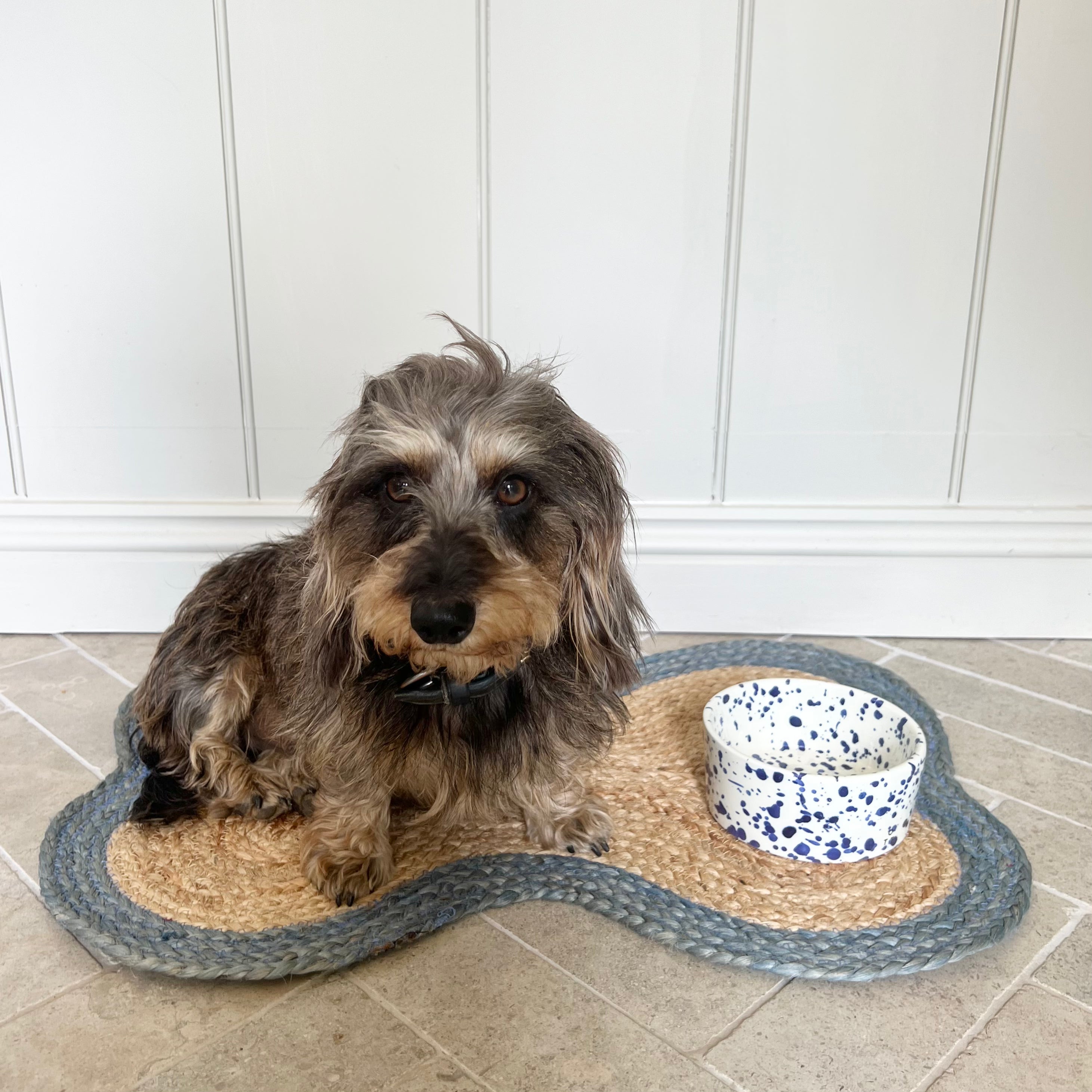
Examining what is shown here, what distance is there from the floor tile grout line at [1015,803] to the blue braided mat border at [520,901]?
0.34 feet

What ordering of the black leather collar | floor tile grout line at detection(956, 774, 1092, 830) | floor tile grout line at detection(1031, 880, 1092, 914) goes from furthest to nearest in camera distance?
floor tile grout line at detection(956, 774, 1092, 830)
floor tile grout line at detection(1031, 880, 1092, 914)
the black leather collar

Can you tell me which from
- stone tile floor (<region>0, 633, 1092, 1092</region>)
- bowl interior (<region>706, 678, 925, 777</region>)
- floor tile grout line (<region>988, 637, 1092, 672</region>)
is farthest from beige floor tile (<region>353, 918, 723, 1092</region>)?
floor tile grout line (<region>988, 637, 1092, 672</region>)

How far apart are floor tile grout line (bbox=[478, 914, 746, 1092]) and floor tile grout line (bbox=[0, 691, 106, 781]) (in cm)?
85

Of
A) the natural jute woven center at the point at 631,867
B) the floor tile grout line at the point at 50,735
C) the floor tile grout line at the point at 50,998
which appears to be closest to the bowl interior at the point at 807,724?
the natural jute woven center at the point at 631,867

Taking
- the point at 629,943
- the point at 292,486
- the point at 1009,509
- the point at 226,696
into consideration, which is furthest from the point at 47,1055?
the point at 1009,509

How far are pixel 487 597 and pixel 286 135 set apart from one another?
4.96 ft

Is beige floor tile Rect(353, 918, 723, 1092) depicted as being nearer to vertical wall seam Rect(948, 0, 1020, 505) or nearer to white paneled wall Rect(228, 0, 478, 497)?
white paneled wall Rect(228, 0, 478, 497)

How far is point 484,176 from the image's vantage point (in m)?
2.24

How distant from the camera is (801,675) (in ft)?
7.23

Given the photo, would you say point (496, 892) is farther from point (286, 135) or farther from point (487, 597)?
point (286, 135)

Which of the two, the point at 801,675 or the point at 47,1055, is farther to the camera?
the point at 801,675

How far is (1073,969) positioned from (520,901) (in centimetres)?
78

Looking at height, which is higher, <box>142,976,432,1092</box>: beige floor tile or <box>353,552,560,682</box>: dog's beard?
<box>353,552,560,682</box>: dog's beard

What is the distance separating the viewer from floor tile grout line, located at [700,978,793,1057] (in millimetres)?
1209
